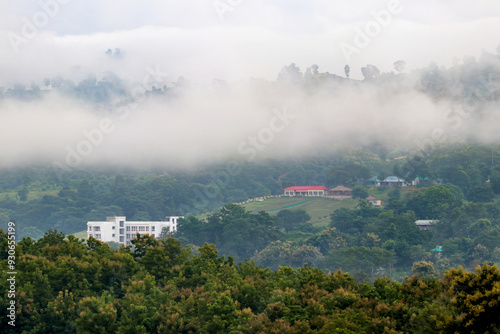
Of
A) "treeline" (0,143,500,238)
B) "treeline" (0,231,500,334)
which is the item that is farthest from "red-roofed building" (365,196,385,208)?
"treeline" (0,231,500,334)

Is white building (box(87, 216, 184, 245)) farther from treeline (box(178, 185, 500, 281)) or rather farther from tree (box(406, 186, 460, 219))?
tree (box(406, 186, 460, 219))

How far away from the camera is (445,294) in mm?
29734

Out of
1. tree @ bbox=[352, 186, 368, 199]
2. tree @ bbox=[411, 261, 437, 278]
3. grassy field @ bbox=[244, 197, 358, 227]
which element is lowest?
tree @ bbox=[411, 261, 437, 278]

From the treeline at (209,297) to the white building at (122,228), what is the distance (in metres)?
84.6

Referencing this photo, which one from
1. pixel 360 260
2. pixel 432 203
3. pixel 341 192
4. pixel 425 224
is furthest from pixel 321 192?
pixel 360 260

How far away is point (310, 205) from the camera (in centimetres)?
14600

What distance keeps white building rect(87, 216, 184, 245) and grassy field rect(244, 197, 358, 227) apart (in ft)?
68.4

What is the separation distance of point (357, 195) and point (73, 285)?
110 metres

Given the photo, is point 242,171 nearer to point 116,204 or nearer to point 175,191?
point 175,191

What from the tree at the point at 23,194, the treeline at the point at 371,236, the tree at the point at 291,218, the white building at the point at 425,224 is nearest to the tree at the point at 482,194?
the treeline at the point at 371,236

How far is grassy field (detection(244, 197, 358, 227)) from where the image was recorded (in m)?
138

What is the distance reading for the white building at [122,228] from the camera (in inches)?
5281

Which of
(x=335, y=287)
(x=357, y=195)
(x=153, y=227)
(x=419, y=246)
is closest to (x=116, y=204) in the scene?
(x=153, y=227)

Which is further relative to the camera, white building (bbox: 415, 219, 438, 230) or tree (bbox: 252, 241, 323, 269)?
white building (bbox: 415, 219, 438, 230)
